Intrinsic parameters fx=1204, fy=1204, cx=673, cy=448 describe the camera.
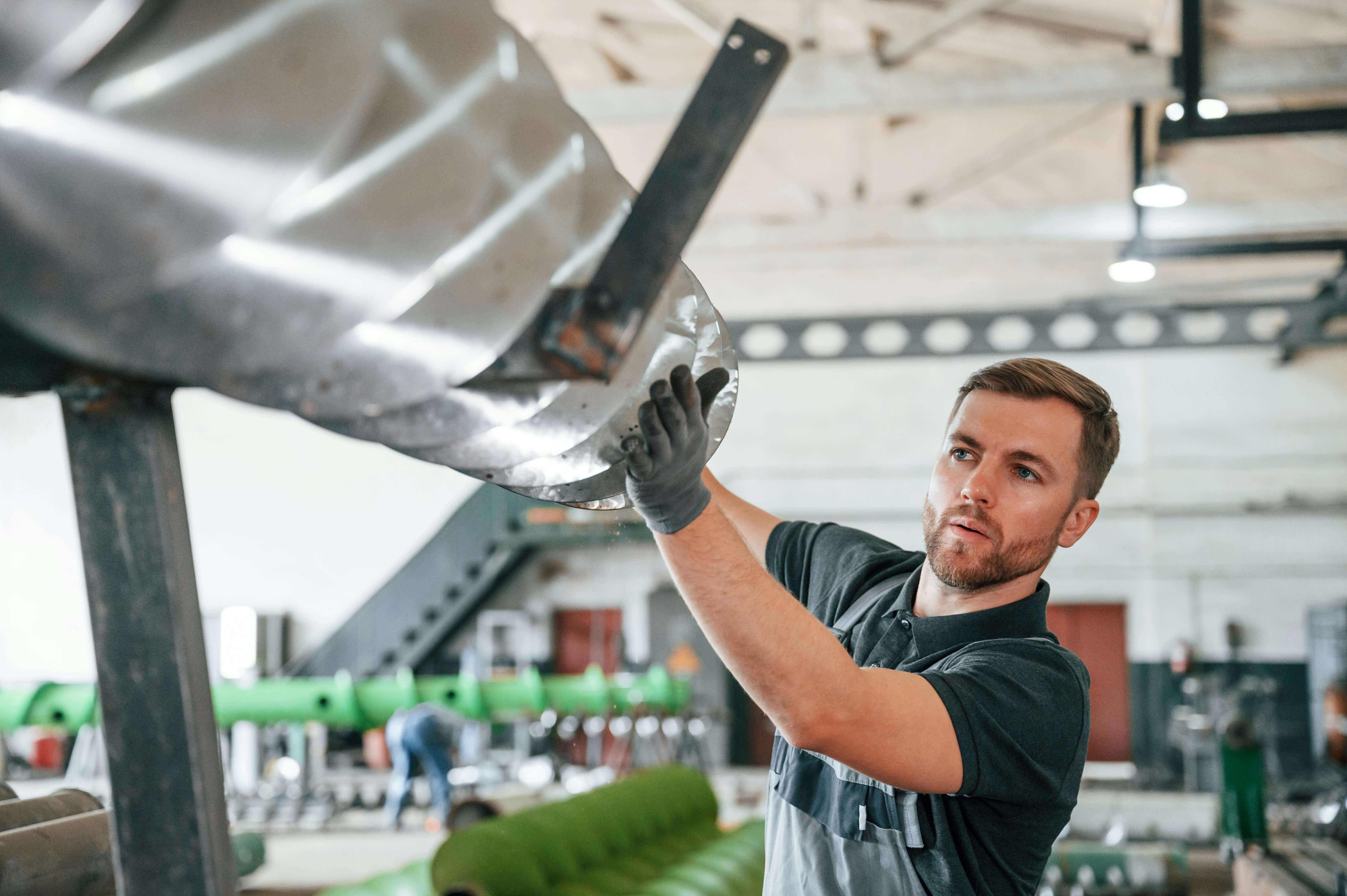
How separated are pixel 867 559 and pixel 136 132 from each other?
1.60 meters

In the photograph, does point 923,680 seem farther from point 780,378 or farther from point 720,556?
point 780,378

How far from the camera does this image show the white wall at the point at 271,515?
15305 millimetres

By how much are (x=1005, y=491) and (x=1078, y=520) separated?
18cm

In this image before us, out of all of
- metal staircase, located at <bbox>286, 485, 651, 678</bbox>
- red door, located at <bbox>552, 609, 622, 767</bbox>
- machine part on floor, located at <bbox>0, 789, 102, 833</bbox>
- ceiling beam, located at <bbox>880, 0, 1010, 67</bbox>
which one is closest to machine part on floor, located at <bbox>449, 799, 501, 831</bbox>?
machine part on floor, located at <bbox>0, 789, 102, 833</bbox>

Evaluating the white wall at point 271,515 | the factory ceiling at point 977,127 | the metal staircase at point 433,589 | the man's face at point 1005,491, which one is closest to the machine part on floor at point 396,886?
the man's face at point 1005,491

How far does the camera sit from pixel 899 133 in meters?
9.52

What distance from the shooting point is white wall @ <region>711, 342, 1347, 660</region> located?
13.1 metres

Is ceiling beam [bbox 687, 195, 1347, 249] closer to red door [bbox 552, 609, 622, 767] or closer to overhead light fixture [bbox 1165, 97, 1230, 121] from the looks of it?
overhead light fixture [bbox 1165, 97, 1230, 121]

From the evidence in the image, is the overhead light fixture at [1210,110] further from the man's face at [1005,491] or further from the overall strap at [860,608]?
the man's face at [1005,491]

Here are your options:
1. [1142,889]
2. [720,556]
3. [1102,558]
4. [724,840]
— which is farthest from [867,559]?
[1102,558]

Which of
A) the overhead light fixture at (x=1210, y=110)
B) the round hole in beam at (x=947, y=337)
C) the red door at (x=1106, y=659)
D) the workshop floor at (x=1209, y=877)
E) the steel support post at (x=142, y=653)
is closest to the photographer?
the steel support post at (x=142, y=653)

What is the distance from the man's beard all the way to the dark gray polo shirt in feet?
0.15

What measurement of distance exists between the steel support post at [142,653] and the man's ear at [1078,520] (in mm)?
1292

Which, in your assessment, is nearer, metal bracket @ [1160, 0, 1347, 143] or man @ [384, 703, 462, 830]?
metal bracket @ [1160, 0, 1347, 143]
